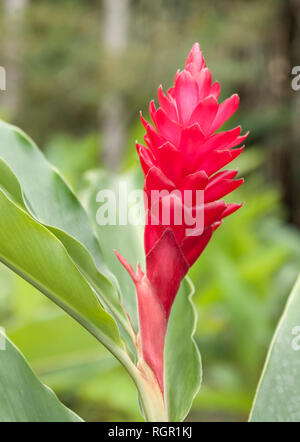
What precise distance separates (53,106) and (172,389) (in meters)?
6.60

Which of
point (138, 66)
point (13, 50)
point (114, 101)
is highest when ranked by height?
point (13, 50)

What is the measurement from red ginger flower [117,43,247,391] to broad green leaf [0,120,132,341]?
5 centimetres

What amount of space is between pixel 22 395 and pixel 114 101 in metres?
6.00

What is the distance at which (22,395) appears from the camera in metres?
0.46

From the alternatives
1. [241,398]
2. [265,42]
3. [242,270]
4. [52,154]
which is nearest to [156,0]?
[265,42]

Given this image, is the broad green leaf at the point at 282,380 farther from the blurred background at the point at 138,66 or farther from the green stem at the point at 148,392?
the blurred background at the point at 138,66

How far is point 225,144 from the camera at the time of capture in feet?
1.37

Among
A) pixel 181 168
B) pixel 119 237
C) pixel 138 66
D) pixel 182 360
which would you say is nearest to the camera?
pixel 181 168

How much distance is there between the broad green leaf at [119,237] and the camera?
60 cm

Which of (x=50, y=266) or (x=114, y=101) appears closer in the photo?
(x=50, y=266)

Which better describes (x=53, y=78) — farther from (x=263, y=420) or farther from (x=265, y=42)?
(x=263, y=420)

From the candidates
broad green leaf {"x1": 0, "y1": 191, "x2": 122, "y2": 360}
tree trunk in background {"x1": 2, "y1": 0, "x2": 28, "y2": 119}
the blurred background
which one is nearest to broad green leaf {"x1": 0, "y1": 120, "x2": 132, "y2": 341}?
broad green leaf {"x1": 0, "y1": 191, "x2": 122, "y2": 360}

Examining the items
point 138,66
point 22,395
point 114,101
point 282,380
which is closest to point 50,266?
point 22,395

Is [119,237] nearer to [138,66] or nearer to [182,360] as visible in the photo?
[182,360]
